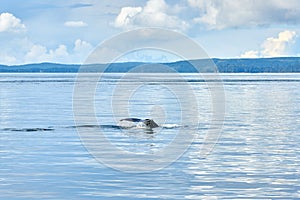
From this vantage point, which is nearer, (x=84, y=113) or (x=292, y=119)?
(x=292, y=119)

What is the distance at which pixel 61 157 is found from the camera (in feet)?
85.8

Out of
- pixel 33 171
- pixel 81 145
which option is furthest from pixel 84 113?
pixel 33 171

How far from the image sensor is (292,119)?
45188 millimetres

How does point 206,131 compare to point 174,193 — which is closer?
point 174,193

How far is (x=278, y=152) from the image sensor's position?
2781 cm

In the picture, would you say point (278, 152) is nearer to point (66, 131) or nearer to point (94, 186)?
point (94, 186)

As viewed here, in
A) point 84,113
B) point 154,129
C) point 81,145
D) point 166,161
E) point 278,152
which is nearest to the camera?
point 166,161

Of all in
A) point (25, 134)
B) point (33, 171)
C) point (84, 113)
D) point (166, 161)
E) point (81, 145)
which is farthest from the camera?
point (84, 113)

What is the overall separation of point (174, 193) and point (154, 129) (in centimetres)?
1958

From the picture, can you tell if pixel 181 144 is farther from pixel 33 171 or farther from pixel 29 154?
pixel 33 171

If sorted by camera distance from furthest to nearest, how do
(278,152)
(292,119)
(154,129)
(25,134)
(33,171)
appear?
(292,119) → (154,129) → (25,134) → (278,152) → (33,171)

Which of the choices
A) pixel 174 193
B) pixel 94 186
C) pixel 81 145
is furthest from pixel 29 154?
pixel 174 193

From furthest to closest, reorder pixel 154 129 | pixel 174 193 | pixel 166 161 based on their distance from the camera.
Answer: pixel 154 129, pixel 166 161, pixel 174 193

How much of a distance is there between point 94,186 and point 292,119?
90.8 ft
